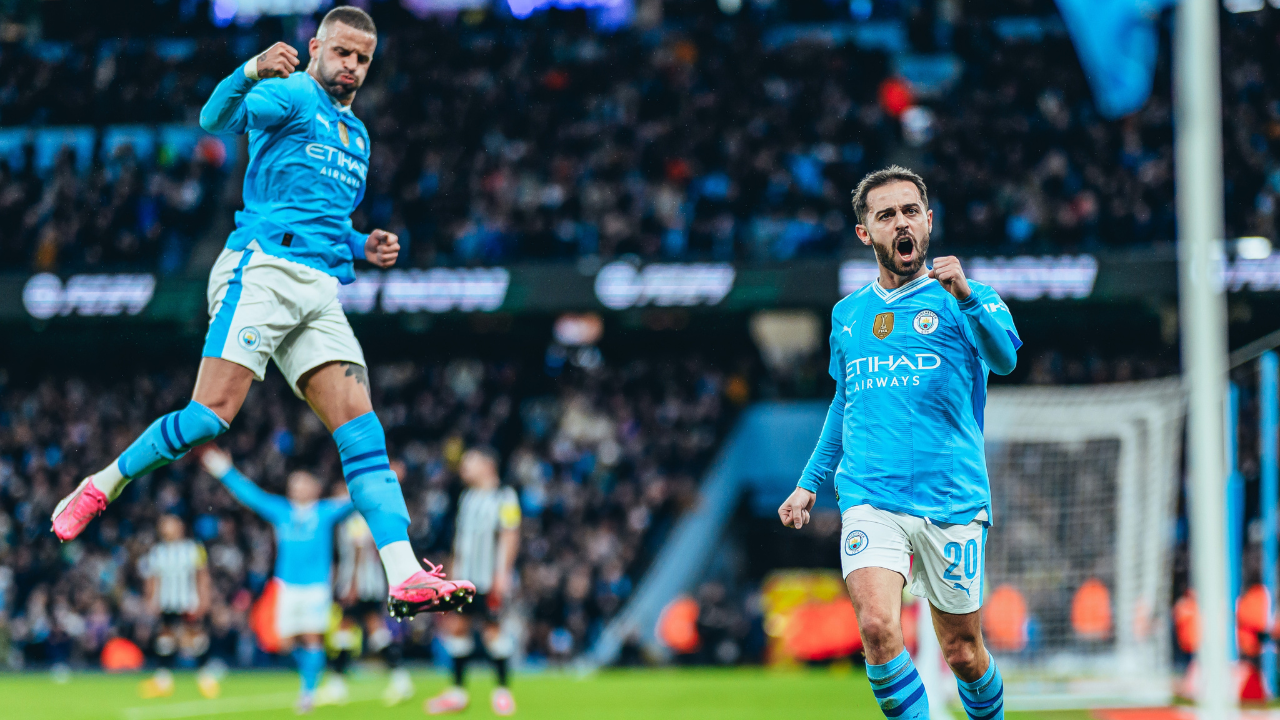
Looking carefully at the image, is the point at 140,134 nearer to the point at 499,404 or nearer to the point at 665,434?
the point at 499,404

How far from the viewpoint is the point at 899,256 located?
4887 millimetres

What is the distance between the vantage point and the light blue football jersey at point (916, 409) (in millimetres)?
4824

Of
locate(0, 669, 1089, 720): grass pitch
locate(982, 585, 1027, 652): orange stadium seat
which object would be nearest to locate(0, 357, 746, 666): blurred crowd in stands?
locate(0, 669, 1089, 720): grass pitch

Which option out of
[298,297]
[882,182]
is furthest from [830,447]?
[298,297]

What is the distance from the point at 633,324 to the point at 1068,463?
966cm

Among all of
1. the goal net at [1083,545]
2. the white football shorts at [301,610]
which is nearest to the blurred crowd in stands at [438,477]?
the white football shorts at [301,610]

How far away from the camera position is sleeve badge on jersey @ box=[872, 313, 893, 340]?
493cm

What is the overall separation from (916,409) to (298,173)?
2542mm

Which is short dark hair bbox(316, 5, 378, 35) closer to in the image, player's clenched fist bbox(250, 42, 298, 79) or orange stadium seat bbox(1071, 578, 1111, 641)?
player's clenched fist bbox(250, 42, 298, 79)

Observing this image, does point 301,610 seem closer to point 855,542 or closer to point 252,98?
point 252,98

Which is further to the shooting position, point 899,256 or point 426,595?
point 899,256

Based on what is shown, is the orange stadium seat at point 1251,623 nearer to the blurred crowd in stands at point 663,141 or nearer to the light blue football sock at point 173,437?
the blurred crowd in stands at point 663,141

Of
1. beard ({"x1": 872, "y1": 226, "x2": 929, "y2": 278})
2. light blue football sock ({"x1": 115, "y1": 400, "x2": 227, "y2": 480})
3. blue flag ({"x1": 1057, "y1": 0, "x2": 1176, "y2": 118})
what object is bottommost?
light blue football sock ({"x1": 115, "y1": 400, "x2": 227, "y2": 480})

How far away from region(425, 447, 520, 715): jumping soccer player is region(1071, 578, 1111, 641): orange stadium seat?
17.3 ft
